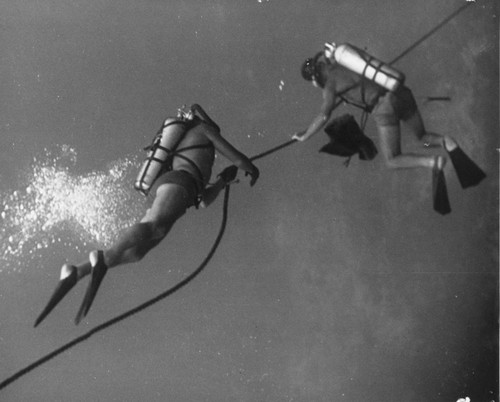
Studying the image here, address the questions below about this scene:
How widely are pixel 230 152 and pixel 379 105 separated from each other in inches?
29.2

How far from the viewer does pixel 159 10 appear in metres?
2.42

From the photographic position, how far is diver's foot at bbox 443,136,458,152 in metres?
2.37

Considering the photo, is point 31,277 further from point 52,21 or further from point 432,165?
point 432,165

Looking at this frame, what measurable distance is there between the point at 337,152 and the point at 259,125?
396mm

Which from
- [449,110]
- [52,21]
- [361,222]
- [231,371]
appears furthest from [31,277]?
[449,110]

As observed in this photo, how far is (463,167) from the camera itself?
2381 mm

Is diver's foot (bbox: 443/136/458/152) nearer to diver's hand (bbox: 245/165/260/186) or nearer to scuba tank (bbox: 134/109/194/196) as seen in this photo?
diver's hand (bbox: 245/165/260/186)

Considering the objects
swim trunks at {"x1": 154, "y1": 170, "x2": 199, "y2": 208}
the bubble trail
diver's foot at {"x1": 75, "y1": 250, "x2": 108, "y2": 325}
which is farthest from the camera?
the bubble trail

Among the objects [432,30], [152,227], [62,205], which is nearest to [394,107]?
[432,30]

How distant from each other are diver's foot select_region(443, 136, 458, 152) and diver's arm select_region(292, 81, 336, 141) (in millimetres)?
558

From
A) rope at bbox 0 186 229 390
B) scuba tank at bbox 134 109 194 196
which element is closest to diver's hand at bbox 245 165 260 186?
rope at bbox 0 186 229 390

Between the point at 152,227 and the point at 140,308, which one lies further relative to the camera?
the point at 140,308

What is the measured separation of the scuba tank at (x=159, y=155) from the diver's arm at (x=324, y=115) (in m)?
0.58

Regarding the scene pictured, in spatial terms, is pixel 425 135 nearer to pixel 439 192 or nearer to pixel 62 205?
pixel 439 192
